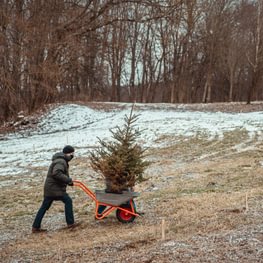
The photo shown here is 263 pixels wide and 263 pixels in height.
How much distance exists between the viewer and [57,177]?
8.12 meters

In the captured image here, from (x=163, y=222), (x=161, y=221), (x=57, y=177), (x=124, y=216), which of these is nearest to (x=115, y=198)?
(x=124, y=216)

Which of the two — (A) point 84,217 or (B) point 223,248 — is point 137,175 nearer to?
(A) point 84,217

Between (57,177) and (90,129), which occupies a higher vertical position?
(57,177)

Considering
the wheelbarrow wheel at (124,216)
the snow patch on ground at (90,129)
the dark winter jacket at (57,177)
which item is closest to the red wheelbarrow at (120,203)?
the wheelbarrow wheel at (124,216)

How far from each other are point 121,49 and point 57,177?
29443mm

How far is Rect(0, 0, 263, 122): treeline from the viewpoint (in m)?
22.5

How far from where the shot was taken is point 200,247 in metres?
5.89

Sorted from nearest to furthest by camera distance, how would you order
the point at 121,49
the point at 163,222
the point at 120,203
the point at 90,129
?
the point at 163,222, the point at 120,203, the point at 90,129, the point at 121,49

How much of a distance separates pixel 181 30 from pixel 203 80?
31.5 feet

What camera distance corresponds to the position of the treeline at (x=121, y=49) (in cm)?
2252

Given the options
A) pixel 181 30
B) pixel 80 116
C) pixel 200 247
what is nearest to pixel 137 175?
pixel 200 247

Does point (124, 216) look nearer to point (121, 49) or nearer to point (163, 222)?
point (163, 222)

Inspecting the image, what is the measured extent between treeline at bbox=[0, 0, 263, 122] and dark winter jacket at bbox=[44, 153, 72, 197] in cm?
1410

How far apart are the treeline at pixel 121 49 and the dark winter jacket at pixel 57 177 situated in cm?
1410
